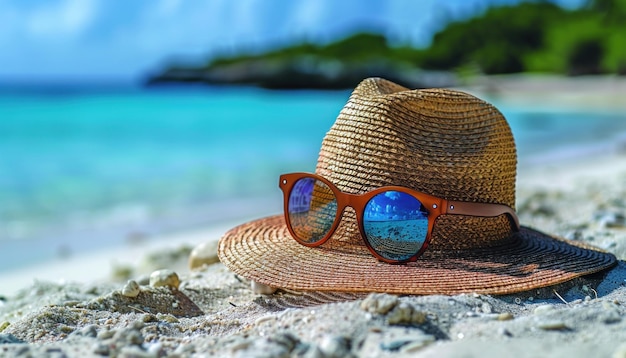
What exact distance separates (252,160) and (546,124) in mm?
11756

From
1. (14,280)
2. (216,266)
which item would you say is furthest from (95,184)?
(216,266)

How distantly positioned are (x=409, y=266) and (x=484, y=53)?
69.8 metres

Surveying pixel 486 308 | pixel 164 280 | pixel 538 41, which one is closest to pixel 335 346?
pixel 486 308

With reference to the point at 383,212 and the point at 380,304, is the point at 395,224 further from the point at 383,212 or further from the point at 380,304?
the point at 380,304

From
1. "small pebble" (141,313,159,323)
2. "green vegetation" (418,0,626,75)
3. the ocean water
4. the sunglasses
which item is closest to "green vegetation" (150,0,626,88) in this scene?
"green vegetation" (418,0,626,75)

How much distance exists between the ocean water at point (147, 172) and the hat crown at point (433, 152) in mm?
4092

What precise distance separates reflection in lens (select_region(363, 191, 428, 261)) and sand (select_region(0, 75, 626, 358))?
0.31 metres

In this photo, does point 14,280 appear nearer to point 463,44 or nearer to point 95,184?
point 95,184

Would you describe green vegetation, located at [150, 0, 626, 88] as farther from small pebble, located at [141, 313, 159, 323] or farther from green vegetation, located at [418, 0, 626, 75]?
small pebble, located at [141, 313, 159, 323]

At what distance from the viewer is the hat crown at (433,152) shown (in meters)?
2.97

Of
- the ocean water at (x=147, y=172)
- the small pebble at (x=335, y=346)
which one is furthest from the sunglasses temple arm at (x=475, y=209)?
the ocean water at (x=147, y=172)

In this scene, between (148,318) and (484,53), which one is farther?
(484,53)

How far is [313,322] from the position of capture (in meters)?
2.34

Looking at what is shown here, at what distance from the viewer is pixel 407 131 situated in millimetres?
3014
